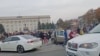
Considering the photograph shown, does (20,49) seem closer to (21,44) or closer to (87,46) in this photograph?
(21,44)

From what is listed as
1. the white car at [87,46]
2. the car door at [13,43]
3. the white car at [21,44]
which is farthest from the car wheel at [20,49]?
the white car at [87,46]

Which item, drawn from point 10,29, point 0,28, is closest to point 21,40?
point 0,28

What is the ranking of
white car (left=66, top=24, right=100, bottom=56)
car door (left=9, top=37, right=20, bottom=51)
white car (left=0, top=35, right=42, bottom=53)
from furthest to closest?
1. car door (left=9, top=37, right=20, bottom=51)
2. white car (left=0, top=35, right=42, bottom=53)
3. white car (left=66, top=24, right=100, bottom=56)

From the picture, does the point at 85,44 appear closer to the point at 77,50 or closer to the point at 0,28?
the point at 77,50

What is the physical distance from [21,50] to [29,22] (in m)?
109

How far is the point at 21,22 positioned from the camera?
417 ft

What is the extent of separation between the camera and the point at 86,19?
4801 inches

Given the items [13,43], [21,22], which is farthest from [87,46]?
[21,22]

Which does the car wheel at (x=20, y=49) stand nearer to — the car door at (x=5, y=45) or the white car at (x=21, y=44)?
the white car at (x=21, y=44)

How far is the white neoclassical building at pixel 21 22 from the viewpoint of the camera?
124750 mm

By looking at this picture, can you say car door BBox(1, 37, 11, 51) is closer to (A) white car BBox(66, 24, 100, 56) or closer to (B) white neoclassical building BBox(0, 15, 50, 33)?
(A) white car BBox(66, 24, 100, 56)

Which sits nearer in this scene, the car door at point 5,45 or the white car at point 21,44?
the white car at point 21,44

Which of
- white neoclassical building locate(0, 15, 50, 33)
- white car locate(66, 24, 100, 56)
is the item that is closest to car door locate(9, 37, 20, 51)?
white car locate(66, 24, 100, 56)

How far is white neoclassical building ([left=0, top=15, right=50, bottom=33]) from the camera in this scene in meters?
125
